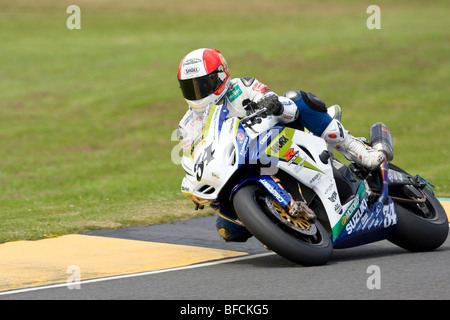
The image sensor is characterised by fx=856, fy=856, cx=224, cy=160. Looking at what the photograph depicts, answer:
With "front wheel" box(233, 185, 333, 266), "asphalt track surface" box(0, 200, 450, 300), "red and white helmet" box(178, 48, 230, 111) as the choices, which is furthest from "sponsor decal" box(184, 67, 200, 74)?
"asphalt track surface" box(0, 200, 450, 300)

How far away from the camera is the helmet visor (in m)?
7.27

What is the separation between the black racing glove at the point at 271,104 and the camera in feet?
22.5

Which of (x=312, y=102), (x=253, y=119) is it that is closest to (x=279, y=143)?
(x=253, y=119)

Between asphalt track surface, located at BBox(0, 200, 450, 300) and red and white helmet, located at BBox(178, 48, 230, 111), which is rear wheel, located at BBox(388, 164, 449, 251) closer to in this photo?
asphalt track surface, located at BBox(0, 200, 450, 300)

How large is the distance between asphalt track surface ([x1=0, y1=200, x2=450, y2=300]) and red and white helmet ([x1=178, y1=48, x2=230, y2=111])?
142 cm

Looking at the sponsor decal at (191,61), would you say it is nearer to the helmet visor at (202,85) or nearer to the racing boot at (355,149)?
the helmet visor at (202,85)

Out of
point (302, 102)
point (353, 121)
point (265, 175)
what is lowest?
point (353, 121)

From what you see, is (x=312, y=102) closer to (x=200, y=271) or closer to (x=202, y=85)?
(x=202, y=85)

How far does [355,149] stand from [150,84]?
21.0 metres
